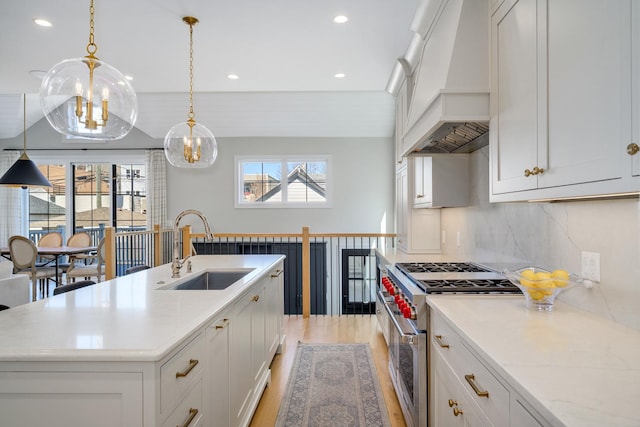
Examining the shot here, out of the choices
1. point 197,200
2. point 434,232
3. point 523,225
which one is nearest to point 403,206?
point 434,232

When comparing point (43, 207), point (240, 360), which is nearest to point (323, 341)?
point (240, 360)

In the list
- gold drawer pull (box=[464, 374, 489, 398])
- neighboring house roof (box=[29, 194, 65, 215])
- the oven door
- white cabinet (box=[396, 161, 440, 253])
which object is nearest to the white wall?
neighboring house roof (box=[29, 194, 65, 215])

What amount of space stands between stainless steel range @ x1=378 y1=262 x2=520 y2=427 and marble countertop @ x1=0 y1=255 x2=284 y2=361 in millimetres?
921

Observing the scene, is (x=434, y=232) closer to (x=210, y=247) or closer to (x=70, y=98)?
(x=70, y=98)

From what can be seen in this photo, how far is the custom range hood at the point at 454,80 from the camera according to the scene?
1854 mm

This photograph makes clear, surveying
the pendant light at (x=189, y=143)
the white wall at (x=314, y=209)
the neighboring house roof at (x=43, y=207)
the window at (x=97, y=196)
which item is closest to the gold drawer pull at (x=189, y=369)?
the pendant light at (x=189, y=143)

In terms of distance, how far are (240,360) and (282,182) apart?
16.0 feet

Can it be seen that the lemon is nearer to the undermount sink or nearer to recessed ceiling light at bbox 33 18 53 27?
the undermount sink

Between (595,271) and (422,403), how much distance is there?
99 cm

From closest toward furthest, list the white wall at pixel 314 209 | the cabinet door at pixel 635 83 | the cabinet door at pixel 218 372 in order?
the cabinet door at pixel 635 83 < the cabinet door at pixel 218 372 < the white wall at pixel 314 209

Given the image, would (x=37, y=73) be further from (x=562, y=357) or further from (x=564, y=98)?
(x=562, y=357)

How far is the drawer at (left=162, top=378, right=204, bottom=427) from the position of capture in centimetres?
121

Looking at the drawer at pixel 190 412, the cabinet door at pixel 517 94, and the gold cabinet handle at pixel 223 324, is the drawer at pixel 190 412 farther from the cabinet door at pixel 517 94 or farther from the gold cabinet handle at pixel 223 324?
the cabinet door at pixel 517 94

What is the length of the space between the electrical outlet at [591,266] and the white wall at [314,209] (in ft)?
16.2
